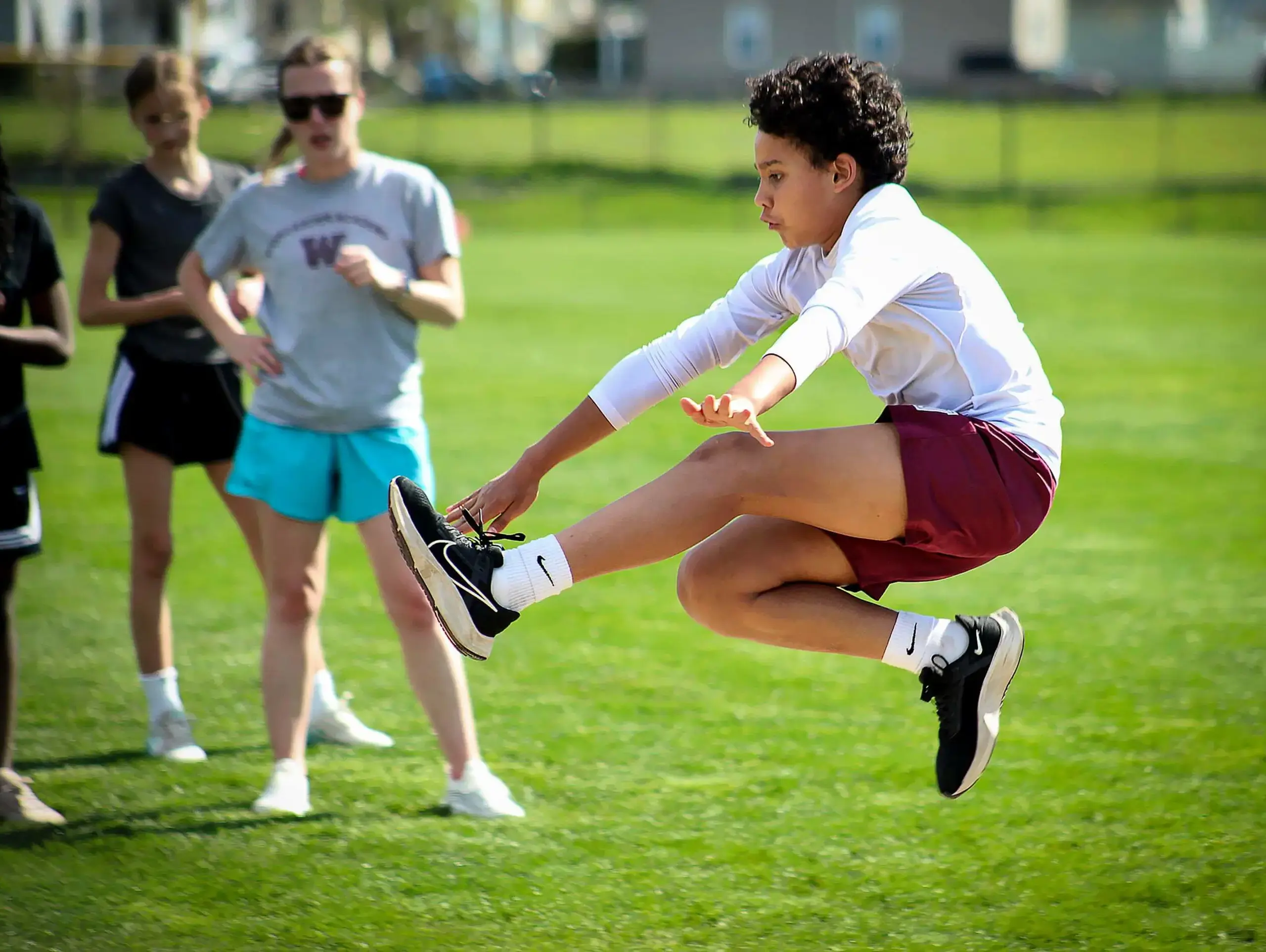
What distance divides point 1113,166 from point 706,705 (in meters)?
33.6

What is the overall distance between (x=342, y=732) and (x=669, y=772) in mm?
1347

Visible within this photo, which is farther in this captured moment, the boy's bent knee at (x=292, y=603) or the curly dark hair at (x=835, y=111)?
the boy's bent knee at (x=292, y=603)

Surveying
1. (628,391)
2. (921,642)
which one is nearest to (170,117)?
(628,391)

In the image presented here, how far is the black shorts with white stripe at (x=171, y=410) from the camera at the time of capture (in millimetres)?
5410

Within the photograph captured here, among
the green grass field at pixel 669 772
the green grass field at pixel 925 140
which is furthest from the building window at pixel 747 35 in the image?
the green grass field at pixel 669 772

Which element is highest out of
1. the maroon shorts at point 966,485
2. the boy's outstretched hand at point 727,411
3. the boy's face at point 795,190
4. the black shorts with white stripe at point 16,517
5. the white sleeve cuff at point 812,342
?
the boy's face at point 795,190

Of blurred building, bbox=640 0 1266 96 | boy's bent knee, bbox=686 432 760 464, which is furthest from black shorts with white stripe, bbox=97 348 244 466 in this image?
blurred building, bbox=640 0 1266 96

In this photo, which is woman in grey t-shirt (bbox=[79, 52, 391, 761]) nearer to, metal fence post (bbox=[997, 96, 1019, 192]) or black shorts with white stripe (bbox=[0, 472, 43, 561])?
black shorts with white stripe (bbox=[0, 472, 43, 561])

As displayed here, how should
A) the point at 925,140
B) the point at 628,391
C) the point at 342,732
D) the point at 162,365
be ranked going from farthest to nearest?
1. the point at 925,140
2. the point at 342,732
3. the point at 162,365
4. the point at 628,391

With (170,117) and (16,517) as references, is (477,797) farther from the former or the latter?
(170,117)

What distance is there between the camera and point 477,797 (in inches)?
191

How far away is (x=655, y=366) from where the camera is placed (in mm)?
3676

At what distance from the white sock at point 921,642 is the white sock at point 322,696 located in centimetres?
276

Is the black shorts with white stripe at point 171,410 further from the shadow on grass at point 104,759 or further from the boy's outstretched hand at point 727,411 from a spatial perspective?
the boy's outstretched hand at point 727,411
